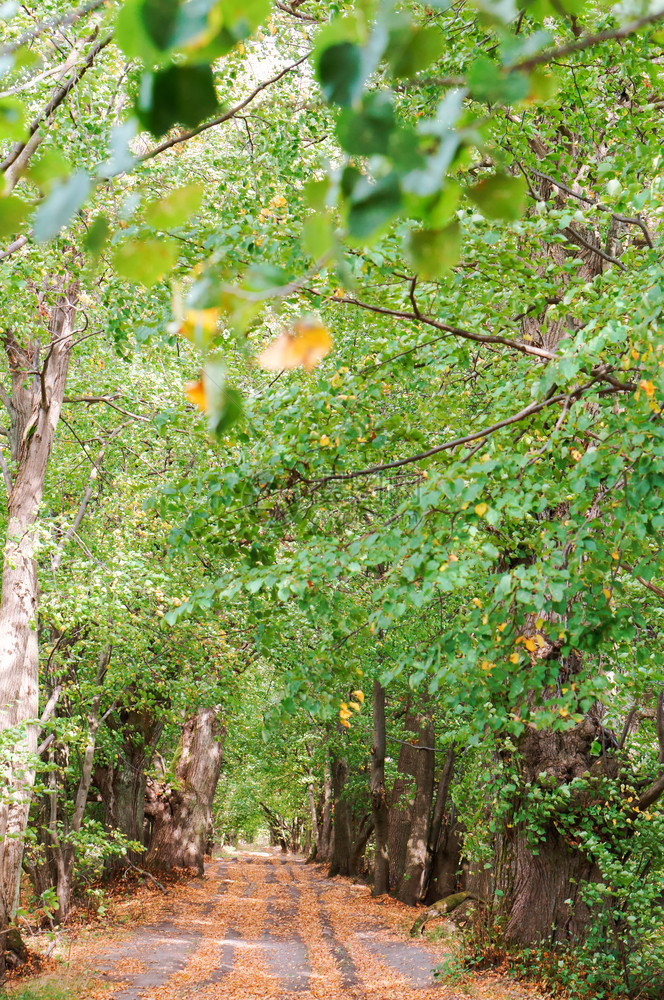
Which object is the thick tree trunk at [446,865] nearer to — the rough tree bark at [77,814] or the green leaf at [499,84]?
the rough tree bark at [77,814]

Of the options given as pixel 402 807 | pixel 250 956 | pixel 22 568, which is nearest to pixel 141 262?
pixel 22 568

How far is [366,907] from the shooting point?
17672 millimetres

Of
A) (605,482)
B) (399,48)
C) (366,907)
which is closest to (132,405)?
(605,482)

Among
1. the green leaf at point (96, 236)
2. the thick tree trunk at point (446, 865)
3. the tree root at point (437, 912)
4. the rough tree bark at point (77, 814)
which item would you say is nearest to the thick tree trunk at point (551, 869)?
the tree root at point (437, 912)

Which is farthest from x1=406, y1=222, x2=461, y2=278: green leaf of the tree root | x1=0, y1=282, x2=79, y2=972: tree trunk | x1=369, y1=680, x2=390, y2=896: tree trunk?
x1=369, y1=680, x2=390, y2=896: tree trunk

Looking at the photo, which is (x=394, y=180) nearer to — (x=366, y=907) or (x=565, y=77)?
(x=565, y=77)

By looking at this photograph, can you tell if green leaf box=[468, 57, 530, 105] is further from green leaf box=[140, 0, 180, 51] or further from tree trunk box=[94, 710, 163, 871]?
tree trunk box=[94, 710, 163, 871]

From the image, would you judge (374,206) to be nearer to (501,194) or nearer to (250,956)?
(501,194)

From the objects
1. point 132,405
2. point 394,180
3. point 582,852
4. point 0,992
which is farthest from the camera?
point 132,405

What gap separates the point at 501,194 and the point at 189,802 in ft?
68.2

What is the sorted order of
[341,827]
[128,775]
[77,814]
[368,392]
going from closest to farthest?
[368,392], [77,814], [128,775], [341,827]

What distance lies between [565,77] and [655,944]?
784 cm

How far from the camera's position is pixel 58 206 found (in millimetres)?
993

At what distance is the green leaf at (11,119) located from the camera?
59.2 inches
